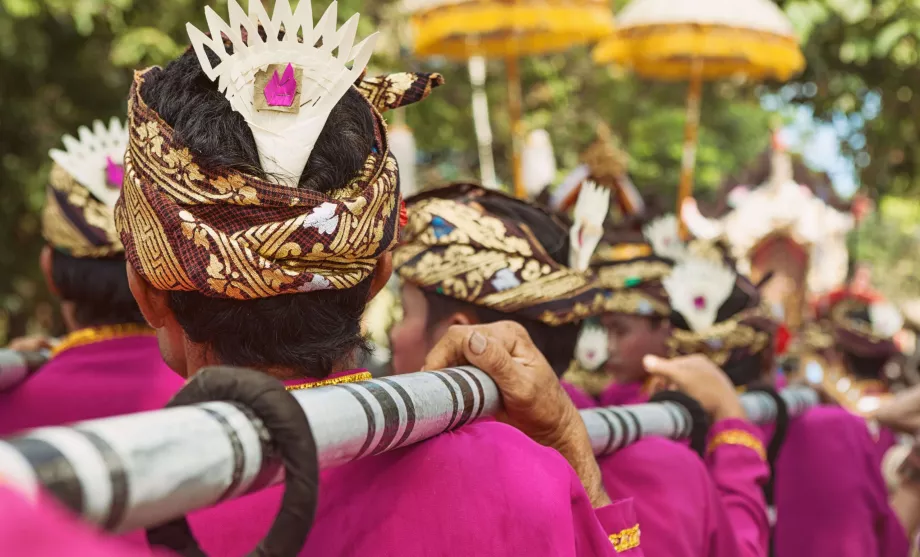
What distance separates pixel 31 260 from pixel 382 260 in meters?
8.40

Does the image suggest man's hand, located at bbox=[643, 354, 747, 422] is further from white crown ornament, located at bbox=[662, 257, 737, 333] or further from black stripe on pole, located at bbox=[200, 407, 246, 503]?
black stripe on pole, located at bbox=[200, 407, 246, 503]

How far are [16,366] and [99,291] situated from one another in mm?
671

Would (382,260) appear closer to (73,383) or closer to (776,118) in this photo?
(73,383)

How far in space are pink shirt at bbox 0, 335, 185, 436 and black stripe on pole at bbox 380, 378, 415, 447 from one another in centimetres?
180

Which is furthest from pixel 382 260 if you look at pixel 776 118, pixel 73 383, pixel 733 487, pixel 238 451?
pixel 776 118

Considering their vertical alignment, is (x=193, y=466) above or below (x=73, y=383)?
above

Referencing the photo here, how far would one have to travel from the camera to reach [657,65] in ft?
32.7

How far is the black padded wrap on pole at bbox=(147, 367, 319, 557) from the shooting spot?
132cm

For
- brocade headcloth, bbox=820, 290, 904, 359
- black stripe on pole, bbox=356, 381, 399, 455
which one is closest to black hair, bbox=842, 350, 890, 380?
brocade headcloth, bbox=820, 290, 904, 359

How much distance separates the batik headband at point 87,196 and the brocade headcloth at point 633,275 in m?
1.79

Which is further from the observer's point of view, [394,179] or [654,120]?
[654,120]

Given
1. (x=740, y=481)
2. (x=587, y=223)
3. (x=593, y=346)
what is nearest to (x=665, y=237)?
(x=593, y=346)

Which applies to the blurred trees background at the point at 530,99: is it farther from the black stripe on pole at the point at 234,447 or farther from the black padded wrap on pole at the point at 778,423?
the black stripe on pole at the point at 234,447

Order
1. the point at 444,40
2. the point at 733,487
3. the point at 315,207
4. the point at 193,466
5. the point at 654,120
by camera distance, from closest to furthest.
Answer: the point at 193,466
the point at 315,207
the point at 733,487
the point at 444,40
the point at 654,120
